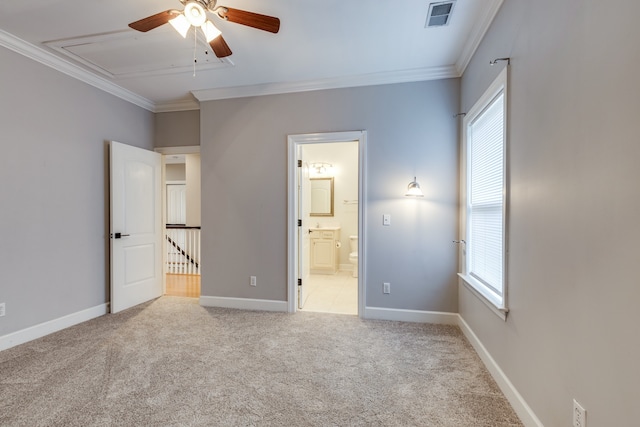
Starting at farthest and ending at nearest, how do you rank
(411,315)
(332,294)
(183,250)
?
(183,250), (332,294), (411,315)

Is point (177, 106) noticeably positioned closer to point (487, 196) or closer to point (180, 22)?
point (180, 22)

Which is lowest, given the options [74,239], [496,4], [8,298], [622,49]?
[8,298]

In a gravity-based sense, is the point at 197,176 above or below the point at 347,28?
below

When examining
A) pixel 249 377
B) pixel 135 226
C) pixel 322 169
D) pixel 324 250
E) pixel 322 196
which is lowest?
pixel 249 377

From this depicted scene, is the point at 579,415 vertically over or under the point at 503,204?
under

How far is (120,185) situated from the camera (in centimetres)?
350

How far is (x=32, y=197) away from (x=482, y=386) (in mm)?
4030

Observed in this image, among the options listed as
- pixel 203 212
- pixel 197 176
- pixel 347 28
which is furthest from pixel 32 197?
pixel 197 176

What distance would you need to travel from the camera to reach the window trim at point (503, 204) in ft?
6.27

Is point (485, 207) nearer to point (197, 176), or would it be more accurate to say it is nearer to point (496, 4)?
point (496, 4)

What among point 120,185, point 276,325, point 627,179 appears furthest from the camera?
point 120,185

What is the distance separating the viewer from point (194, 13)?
70.3 inches

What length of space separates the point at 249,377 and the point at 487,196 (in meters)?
2.30

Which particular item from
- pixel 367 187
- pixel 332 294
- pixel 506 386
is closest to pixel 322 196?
pixel 332 294
